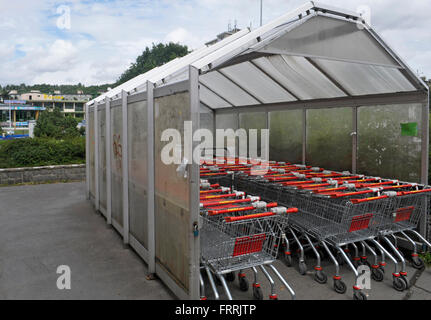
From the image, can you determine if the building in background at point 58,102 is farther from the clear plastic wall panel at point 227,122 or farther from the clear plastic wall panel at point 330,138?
the clear plastic wall panel at point 330,138

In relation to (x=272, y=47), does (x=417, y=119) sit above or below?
below

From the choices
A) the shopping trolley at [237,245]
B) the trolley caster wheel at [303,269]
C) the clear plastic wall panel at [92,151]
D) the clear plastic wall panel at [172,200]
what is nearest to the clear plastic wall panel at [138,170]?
the clear plastic wall panel at [172,200]

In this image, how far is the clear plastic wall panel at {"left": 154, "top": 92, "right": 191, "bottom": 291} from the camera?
3826 millimetres

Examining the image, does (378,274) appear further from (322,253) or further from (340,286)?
(322,253)

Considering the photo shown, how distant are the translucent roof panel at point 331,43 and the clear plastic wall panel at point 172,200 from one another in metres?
1.23

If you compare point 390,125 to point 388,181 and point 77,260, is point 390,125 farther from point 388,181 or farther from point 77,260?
point 77,260

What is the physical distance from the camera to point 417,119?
571 cm

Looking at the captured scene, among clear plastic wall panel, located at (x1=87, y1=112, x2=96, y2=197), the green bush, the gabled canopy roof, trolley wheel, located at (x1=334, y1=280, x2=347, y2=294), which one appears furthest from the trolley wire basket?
the green bush

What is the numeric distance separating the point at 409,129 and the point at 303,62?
194cm

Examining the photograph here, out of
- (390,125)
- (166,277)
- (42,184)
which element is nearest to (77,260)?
(166,277)

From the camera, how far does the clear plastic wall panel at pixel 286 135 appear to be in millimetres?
7977

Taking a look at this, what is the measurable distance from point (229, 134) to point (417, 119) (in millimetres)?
5113

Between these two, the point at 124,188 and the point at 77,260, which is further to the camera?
the point at 124,188

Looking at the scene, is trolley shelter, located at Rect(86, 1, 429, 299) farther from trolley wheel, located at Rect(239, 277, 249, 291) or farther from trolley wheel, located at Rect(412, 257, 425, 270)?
trolley wheel, located at Rect(412, 257, 425, 270)
